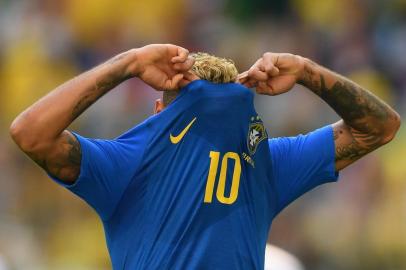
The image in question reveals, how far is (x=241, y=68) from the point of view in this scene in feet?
35.2

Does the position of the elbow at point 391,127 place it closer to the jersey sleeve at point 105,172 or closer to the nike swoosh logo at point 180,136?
the nike swoosh logo at point 180,136

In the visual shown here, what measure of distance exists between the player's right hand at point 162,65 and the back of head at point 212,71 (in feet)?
0.35

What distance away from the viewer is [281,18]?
11398mm

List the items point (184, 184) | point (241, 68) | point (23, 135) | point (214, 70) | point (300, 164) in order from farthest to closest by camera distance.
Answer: point (241, 68)
point (300, 164)
point (214, 70)
point (184, 184)
point (23, 135)

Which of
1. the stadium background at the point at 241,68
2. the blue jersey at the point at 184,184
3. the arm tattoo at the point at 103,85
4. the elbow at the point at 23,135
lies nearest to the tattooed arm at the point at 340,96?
the blue jersey at the point at 184,184

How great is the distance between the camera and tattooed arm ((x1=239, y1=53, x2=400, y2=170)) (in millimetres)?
4781

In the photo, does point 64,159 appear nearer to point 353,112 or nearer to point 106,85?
point 106,85

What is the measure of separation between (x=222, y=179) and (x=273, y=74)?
51 centimetres

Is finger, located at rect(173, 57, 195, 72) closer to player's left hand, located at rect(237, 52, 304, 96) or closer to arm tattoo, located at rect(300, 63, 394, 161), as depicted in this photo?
player's left hand, located at rect(237, 52, 304, 96)

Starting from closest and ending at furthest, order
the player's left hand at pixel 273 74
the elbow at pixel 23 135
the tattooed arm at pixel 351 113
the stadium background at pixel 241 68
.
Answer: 1. the elbow at pixel 23 135
2. the player's left hand at pixel 273 74
3. the tattooed arm at pixel 351 113
4. the stadium background at pixel 241 68

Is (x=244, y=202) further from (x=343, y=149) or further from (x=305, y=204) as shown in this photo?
(x=305, y=204)

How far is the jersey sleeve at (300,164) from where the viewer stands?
5074mm

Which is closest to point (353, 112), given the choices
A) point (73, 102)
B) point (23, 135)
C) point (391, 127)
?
point (391, 127)

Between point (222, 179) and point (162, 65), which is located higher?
point (162, 65)
